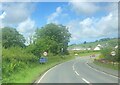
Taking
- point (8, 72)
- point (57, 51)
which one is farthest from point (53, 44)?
point (8, 72)

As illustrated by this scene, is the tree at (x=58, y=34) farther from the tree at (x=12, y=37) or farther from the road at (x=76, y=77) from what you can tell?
the road at (x=76, y=77)

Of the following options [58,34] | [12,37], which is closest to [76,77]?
[12,37]

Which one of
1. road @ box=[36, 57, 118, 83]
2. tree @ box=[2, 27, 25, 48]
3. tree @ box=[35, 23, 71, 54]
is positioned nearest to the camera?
road @ box=[36, 57, 118, 83]

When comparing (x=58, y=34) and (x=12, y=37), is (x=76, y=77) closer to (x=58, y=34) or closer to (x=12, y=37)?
(x=12, y=37)

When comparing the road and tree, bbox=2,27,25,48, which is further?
tree, bbox=2,27,25,48

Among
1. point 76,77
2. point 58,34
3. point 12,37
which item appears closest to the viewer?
point 76,77

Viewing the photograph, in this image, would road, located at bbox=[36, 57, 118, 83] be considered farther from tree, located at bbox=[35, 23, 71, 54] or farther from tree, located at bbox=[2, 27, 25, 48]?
tree, located at bbox=[35, 23, 71, 54]

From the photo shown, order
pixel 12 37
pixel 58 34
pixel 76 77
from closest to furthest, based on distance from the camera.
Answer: pixel 76 77 < pixel 12 37 < pixel 58 34

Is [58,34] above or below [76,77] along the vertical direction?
above

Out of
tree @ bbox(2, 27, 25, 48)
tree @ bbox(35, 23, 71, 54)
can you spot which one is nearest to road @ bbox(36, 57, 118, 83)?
tree @ bbox(2, 27, 25, 48)

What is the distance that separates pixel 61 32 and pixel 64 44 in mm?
5694

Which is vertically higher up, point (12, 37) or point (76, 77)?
point (12, 37)

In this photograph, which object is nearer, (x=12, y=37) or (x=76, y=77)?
(x=76, y=77)

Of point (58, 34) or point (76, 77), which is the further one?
point (58, 34)
